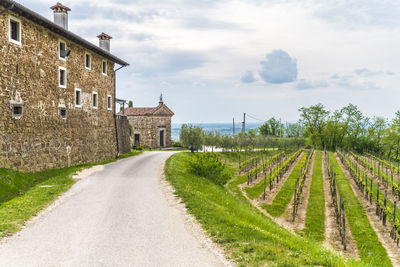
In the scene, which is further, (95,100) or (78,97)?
(95,100)

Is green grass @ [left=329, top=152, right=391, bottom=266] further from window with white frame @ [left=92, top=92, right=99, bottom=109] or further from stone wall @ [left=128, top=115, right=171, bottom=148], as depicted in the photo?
stone wall @ [left=128, top=115, right=171, bottom=148]

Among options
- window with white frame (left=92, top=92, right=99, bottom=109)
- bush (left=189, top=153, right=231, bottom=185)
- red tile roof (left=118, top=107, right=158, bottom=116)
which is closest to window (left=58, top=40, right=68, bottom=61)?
window with white frame (left=92, top=92, right=99, bottom=109)

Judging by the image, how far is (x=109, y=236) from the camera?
9.01 meters

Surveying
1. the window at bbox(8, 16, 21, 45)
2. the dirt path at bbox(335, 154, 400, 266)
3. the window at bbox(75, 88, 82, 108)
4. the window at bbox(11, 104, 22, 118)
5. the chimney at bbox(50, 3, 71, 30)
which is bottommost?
the dirt path at bbox(335, 154, 400, 266)

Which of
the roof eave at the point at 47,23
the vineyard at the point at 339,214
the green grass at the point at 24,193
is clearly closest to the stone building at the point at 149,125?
the roof eave at the point at 47,23

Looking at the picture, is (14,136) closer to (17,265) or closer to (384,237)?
(17,265)

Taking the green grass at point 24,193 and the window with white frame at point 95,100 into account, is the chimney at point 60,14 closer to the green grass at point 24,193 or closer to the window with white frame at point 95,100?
the window with white frame at point 95,100

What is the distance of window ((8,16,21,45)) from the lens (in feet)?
56.2

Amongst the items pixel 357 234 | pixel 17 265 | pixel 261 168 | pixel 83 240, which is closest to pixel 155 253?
pixel 83 240

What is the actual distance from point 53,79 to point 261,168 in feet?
80.5

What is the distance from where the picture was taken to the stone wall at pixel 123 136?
33.8m

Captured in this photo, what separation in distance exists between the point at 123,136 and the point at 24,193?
66.9 ft

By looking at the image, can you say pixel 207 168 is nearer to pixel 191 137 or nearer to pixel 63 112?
pixel 63 112

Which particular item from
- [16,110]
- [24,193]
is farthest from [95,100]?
[24,193]
